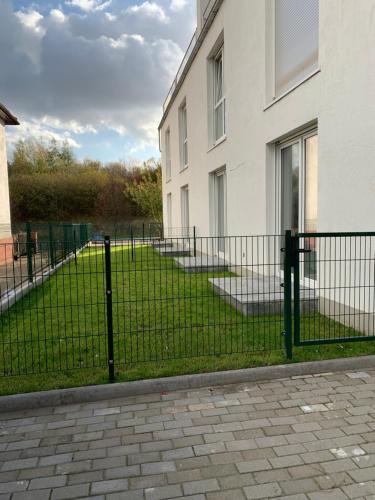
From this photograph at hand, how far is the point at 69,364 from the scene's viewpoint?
13.7 ft

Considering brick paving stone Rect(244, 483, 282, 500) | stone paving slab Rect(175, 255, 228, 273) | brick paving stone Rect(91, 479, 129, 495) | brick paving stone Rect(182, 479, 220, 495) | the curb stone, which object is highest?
stone paving slab Rect(175, 255, 228, 273)

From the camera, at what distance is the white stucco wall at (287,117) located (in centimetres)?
462

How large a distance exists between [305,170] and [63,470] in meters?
5.51

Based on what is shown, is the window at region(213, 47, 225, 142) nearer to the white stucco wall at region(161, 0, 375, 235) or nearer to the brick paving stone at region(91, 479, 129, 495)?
the white stucco wall at region(161, 0, 375, 235)

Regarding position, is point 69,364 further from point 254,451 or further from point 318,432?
point 318,432

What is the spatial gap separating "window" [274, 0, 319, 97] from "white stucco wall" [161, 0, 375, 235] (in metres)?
0.26

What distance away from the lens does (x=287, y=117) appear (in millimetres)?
6461

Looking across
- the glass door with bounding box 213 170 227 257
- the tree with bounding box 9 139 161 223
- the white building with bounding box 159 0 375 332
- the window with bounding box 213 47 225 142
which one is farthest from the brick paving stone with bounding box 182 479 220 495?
the tree with bounding box 9 139 161 223

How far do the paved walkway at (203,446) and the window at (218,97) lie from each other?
853 cm

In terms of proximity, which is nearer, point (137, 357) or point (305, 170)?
point (137, 357)

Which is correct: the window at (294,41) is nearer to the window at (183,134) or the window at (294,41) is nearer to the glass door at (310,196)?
the glass door at (310,196)

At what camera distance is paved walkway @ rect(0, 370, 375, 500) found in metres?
2.32

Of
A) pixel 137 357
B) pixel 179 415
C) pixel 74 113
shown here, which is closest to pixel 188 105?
pixel 137 357

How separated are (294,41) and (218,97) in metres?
4.84
